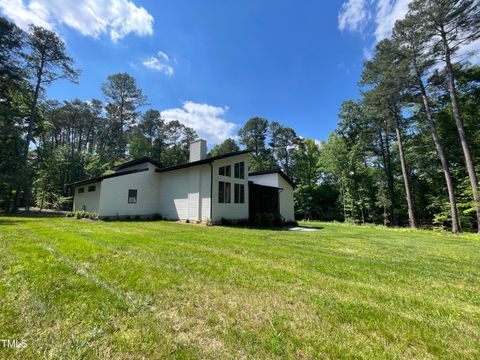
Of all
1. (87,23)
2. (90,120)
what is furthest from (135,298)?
(90,120)


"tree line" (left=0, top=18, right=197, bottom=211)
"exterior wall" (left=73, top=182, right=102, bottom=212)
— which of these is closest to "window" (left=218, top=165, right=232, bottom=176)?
"exterior wall" (left=73, top=182, right=102, bottom=212)

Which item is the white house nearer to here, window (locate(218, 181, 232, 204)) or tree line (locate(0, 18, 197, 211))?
window (locate(218, 181, 232, 204))

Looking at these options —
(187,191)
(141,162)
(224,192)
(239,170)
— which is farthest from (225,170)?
(141,162)

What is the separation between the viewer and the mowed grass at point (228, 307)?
79.0 inches

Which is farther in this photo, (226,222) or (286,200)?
(286,200)

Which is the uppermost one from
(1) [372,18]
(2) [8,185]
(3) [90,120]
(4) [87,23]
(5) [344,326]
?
(3) [90,120]

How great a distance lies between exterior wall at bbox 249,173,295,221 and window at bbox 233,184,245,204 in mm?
3710

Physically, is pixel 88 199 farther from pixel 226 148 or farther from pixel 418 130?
pixel 418 130

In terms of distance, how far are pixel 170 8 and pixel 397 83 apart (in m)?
16.8

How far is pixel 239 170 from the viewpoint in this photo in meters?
14.8

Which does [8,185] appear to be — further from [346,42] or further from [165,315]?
[346,42]

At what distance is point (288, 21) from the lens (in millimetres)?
11891

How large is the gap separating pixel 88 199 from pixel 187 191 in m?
7.87

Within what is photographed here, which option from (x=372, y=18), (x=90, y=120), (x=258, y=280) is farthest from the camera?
(x=90, y=120)
